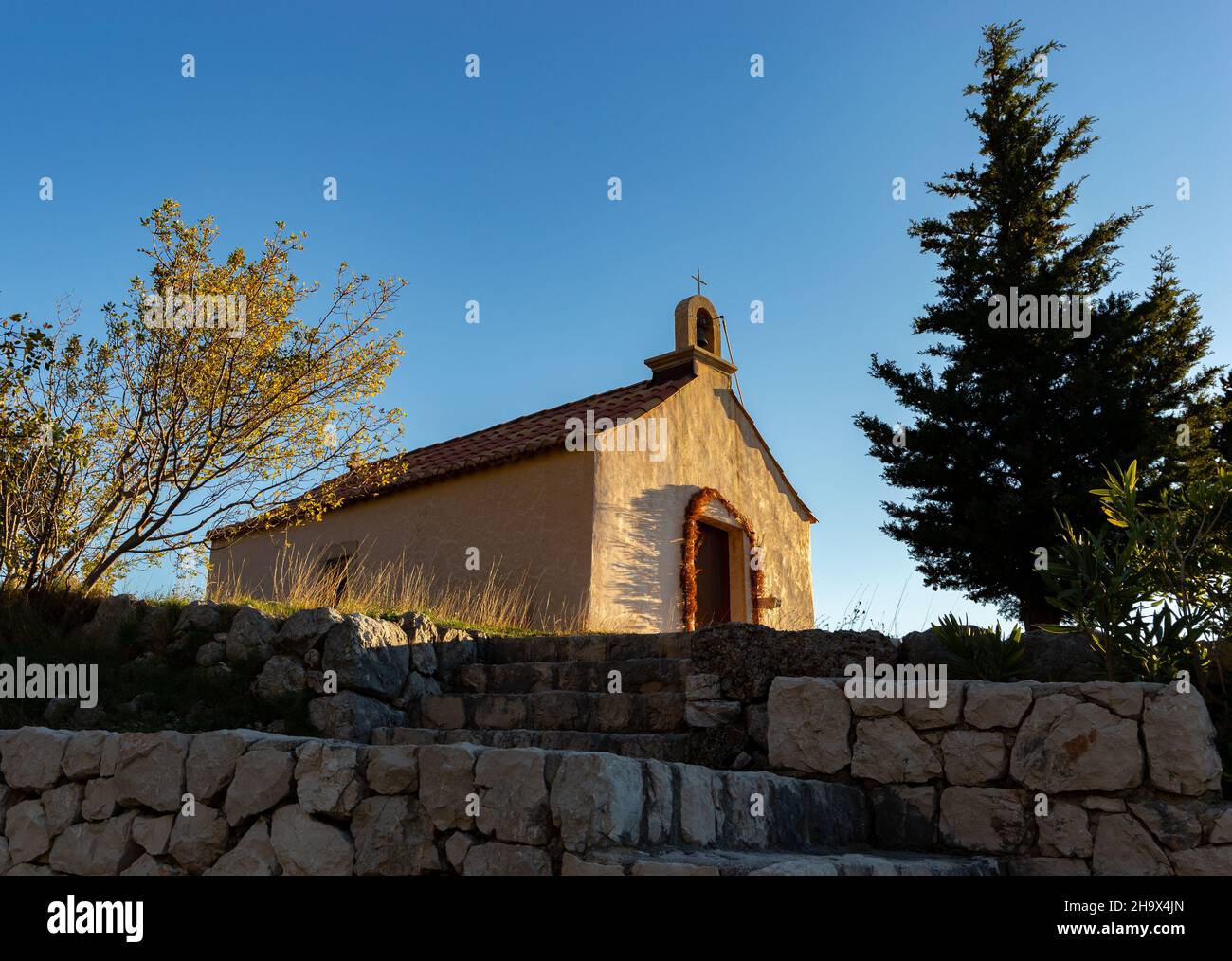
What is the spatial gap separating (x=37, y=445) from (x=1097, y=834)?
8.43 meters

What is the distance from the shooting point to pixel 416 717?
738 centimetres

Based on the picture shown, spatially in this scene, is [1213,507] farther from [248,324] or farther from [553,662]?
[248,324]

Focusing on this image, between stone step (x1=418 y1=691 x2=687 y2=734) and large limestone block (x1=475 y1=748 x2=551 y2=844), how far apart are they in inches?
90.8

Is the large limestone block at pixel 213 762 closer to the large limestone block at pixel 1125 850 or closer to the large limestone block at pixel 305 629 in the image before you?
the large limestone block at pixel 305 629

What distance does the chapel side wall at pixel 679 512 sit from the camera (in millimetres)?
Result: 11859

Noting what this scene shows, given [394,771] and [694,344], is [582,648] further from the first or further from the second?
[694,344]

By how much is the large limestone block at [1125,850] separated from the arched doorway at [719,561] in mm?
8201

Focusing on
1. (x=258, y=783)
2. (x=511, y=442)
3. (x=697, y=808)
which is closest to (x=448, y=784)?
(x=697, y=808)

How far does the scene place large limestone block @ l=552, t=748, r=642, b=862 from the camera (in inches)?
148

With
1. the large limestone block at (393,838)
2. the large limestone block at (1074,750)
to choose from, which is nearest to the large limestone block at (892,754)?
the large limestone block at (1074,750)

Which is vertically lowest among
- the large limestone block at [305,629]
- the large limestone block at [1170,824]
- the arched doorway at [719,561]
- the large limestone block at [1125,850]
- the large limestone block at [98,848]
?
the large limestone block at [98,848]

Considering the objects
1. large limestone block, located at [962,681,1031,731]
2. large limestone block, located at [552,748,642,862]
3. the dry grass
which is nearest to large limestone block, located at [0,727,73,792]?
the dry grass
